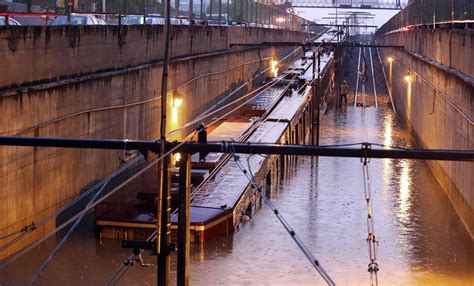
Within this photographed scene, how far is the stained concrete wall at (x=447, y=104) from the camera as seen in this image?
20750mm

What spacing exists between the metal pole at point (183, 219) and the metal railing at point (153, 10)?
955 centimetres

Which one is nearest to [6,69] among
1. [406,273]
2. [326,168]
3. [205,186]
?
[205,186]

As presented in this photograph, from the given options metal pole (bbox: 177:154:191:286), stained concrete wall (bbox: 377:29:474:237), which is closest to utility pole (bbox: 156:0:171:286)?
metal pole (bbox: 177:154:191:286)

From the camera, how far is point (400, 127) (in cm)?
4359

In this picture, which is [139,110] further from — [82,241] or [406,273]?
[406,273]

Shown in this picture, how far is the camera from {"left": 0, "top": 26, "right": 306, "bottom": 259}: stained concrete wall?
54.0ft

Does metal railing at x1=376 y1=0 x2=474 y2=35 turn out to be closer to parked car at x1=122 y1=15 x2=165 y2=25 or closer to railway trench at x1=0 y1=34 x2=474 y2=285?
railway trench at x1=0 y1=34 x2=474 y2=285

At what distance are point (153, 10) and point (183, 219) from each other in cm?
2367

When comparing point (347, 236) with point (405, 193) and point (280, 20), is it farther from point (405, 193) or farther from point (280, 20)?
point (280, 20)

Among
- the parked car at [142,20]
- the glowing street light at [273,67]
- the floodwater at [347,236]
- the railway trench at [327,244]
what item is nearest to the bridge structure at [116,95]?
the parked car at [142,20]

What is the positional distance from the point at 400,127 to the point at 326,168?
14.3 m

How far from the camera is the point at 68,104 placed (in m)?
19.4

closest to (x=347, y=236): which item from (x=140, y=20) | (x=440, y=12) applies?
(x=140, y=20)

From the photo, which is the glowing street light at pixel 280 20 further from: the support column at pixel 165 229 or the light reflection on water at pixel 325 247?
the support column at pixel 165 229
